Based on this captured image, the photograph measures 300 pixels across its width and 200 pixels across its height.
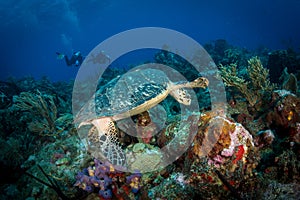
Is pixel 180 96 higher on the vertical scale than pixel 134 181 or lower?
higher

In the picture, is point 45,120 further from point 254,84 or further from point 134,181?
point 254,84

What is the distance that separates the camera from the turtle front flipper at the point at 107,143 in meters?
3.26

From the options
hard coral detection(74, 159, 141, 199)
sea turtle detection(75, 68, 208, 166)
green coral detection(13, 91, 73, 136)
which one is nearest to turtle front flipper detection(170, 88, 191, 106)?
sea turtle detection(75, 68, 208, 166)

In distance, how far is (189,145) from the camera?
9.92ft

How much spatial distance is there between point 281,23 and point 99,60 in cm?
10862

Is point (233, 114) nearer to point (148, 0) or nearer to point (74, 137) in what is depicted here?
point (74, 137)

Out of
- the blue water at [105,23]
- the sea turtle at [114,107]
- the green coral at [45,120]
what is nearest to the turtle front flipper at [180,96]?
the sea turtle at [114,107]

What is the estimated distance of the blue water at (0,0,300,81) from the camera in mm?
35406

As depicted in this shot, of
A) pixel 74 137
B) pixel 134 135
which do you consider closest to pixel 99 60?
pixel 74 137

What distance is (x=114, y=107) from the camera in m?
3.76

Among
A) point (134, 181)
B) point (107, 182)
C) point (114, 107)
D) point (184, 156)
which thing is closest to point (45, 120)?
point (114, 107)

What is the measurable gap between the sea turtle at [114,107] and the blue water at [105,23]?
25.0 m

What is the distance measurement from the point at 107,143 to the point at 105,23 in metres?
88.4

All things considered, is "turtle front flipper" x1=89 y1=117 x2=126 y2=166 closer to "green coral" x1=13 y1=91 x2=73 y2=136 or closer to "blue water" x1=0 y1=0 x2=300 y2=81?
"green coral" x1=13 y1=91 x2=73 y2=136
